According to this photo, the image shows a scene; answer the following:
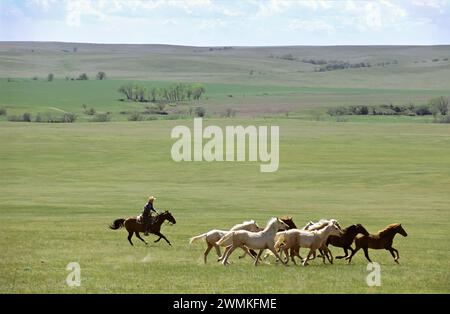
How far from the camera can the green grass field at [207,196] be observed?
59.4ft

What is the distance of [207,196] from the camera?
48969 millimetres

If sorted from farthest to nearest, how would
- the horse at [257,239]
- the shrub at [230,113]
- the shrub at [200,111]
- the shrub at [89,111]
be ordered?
1. the shrub at [89,111]
2. the shrub at [200,111]
3. the shrub at [230,113]
4. the horse at [257,239]

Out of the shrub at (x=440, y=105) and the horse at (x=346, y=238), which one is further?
the shrub at (x=440, y=105)

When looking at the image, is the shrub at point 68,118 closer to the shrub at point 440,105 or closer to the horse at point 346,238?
the shrub at point 440,105

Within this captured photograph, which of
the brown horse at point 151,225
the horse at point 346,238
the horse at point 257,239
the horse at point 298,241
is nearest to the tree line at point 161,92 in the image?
the brown horse at point 151,225

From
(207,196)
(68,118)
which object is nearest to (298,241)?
(207,196)

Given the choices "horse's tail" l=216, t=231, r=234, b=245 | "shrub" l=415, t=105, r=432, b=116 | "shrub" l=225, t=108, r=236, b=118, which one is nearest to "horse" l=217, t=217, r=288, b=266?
"horse's tail" l=216, t=231, r=234, b=245

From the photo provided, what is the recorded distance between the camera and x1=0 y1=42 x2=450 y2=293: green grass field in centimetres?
1811

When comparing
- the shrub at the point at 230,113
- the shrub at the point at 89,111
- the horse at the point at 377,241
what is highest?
the shrub at the point at 89,111

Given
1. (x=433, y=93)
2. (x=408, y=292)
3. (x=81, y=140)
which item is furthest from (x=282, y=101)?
(x=408, y=292)

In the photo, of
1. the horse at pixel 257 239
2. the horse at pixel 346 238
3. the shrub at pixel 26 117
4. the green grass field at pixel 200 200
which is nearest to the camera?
the green grass field at pixel 200 200

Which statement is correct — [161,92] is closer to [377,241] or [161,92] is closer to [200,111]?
[200,111]

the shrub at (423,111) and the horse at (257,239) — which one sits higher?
the shrub at (423,111)

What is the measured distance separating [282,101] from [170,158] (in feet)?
247
